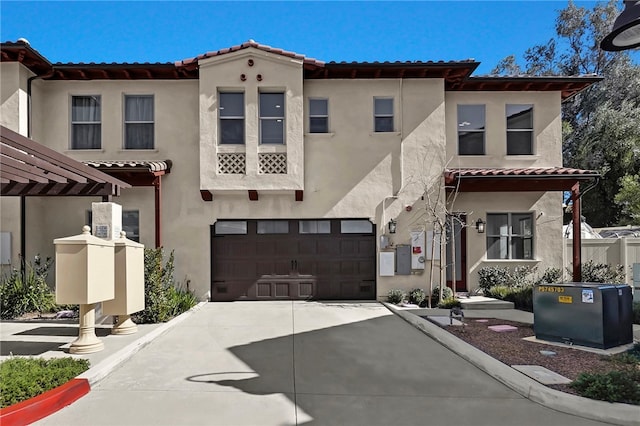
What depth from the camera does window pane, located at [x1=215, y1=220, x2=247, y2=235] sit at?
47.5 ft

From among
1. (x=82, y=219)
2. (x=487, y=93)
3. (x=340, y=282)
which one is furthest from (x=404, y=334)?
(x=82, y=219)

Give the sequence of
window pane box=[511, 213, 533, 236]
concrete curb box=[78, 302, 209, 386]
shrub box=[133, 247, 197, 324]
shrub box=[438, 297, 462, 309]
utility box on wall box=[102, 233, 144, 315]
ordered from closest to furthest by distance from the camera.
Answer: concrete curb box=[78, 302, 209, 386] < utility box on wall box=[102, 233, 144, 315] < shrub box=[133, 247, 197, 324] < shrub box=[438, 297, 462, 309] < window pane box=[511, 213, 533, 236]

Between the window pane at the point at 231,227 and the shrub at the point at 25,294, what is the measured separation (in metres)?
4.72

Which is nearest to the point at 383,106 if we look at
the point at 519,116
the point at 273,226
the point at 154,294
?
the point at 519,116

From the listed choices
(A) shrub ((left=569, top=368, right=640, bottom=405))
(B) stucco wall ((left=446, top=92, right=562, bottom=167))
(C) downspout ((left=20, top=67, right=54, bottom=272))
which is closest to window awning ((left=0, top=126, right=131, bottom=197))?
(C) downspout ((left=20, top=67, right=54, bottom=272))

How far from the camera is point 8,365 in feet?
20.9

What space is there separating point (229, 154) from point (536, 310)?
9.24m

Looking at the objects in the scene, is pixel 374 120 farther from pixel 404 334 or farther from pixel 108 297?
pixel 108 297

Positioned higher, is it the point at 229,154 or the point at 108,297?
the point at 229,154

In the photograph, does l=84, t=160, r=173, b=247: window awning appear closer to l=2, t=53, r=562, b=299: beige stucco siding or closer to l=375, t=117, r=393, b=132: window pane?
l=2, t=53, r=562, b=299: beige stucco siding

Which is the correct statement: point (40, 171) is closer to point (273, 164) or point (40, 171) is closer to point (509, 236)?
point (273, 164)

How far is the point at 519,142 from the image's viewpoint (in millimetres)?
15352

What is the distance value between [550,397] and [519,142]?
11.4 meters

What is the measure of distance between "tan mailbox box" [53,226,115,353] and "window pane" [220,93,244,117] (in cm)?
728
